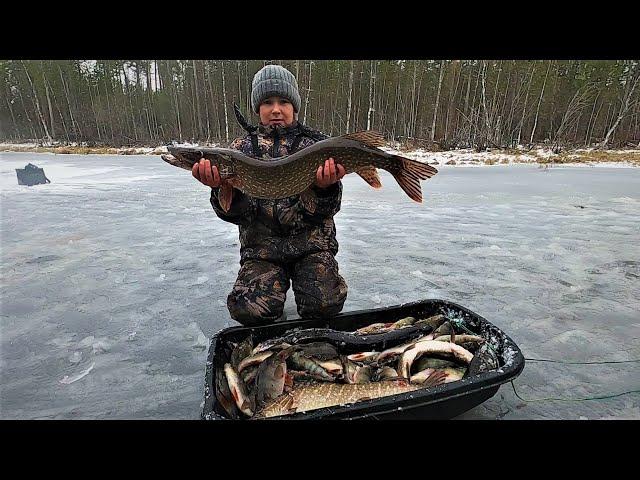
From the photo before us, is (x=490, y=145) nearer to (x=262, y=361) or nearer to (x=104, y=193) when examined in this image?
(x=104, y=193)

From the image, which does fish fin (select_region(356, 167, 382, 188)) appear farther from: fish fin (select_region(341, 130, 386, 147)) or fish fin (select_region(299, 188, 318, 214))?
fish fin (select_region(299, 188, 318, 214))

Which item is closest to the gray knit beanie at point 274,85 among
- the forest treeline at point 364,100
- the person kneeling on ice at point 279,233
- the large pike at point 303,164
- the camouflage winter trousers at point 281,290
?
the person kneeling on ice at point 279,233

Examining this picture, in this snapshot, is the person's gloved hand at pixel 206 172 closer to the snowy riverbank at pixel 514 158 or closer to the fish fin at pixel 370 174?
the fish fin at pixel 370 174

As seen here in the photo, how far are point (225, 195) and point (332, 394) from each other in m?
1.36

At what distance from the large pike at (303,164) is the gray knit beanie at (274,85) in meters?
0.64

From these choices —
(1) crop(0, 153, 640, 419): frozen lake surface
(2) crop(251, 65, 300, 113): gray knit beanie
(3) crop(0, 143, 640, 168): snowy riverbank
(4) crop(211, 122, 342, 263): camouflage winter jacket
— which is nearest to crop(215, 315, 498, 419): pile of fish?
(1) crop(0, 153, 640, 419): frozen lake surface

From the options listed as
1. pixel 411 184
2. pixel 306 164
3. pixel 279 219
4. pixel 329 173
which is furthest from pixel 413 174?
pixel 279 219

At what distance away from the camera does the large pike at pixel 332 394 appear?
1792 millimetres

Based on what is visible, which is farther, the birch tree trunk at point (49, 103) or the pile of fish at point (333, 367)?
the birch tree trunk at point (49, 103)

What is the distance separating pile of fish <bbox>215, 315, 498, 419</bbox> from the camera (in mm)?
1838

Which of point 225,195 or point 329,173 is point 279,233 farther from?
point 329,173

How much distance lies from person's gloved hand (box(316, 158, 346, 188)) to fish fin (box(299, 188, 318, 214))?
8.4 inches

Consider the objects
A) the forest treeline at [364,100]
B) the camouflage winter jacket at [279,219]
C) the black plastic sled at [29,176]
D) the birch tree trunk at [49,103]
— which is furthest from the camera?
the birch tree trunk at [49,103]

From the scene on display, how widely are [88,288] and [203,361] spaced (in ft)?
5.39
